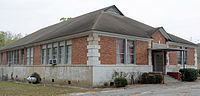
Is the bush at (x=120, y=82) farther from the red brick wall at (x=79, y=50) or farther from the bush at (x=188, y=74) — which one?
the bush at (x=188, y=74)

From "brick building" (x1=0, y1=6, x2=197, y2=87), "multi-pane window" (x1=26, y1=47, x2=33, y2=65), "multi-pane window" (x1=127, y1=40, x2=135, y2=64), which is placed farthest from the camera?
"multi-pane window" (x1=26, y1=47, x2=33, y2=65)

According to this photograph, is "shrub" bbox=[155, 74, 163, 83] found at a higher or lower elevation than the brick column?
lower

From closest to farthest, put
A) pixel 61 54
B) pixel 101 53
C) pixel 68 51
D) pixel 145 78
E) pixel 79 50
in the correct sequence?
pixel 101 53 → pixel 79 50 → pixel 145 78 → pixel 68 51 → pixel 61 54

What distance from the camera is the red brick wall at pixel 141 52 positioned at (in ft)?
59.5

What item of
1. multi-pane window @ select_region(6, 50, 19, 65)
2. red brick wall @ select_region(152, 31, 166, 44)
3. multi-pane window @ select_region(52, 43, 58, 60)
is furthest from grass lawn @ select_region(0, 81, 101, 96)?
multi-pane window @ select_region(6, 50, 19, 65)

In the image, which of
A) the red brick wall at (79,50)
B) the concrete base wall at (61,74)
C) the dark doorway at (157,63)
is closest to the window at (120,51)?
the red brick wall at (79,50)

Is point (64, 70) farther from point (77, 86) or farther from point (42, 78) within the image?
point (42, 78)

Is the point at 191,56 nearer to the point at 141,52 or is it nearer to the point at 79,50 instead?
the point at 141,52

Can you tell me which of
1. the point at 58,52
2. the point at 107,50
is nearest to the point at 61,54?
the point at 58,52

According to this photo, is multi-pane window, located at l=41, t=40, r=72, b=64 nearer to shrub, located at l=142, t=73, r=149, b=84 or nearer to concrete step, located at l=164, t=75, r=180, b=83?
shrub, located at l=142, t=73, r=149, b=84

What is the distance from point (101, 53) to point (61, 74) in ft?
15.0

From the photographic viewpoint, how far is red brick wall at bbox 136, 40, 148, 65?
1814 centimetres

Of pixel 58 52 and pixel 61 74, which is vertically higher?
pixel 58 52

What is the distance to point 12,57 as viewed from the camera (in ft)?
94.1
